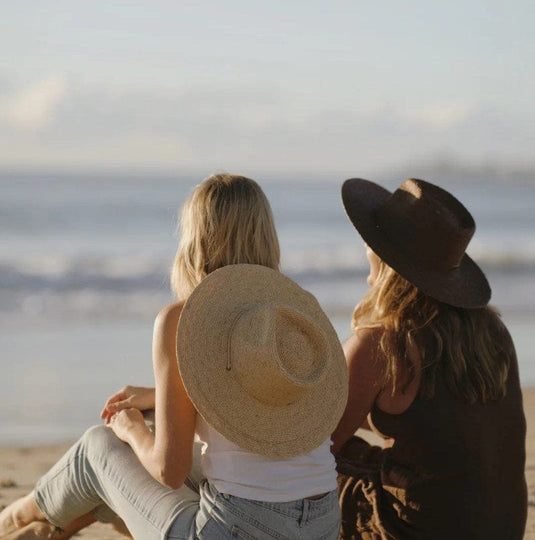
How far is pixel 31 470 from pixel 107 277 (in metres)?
8.87

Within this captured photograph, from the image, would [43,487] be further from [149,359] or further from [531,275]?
[531,275]

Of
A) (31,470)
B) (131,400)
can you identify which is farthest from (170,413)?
(31,470)

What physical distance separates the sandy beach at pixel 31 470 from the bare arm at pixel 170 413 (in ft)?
5.07

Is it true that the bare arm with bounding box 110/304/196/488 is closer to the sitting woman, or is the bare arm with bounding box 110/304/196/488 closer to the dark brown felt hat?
the sitting woman

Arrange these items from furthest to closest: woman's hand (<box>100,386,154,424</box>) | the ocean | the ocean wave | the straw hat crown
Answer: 1. the ocean wave
2. the ocean
3. woman's hand (<box>100,386,154,424</box>)
4. the straw hat crown

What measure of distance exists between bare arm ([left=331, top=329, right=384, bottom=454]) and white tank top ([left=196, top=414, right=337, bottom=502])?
0.35 meters

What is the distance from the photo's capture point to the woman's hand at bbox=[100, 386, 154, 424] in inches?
138

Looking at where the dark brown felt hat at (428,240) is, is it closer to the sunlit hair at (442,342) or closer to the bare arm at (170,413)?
the sunlit hair at (442,342)

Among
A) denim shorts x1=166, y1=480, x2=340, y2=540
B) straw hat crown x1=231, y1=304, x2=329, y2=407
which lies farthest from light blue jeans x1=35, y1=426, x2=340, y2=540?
straw hat crown x1=231, y1=304, x2=329, y2=407

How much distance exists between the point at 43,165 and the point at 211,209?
3696cm

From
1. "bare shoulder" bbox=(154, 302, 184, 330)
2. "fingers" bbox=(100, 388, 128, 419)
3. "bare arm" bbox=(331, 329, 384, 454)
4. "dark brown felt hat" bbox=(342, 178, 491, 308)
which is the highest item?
"dark brown felt hat" bbox=(342, 178, 491, 308)

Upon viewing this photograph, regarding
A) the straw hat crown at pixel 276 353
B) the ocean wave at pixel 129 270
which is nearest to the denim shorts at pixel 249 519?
the straw hat crown at pixel 276 353

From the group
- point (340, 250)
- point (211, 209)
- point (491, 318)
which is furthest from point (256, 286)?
point (340, 250)

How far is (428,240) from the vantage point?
11.9ft
